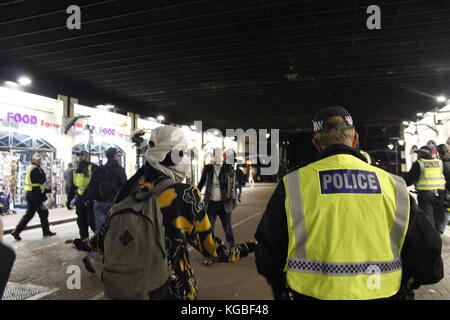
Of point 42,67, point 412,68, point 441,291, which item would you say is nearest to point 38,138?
point 42,67

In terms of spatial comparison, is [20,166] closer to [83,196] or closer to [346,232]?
[83,196]

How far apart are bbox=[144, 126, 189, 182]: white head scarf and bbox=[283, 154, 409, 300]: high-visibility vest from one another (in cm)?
74

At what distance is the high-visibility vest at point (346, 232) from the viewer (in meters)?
1.54

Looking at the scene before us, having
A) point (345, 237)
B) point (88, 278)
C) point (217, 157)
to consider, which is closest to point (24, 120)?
point (217, 157)

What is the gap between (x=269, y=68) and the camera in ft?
38.7

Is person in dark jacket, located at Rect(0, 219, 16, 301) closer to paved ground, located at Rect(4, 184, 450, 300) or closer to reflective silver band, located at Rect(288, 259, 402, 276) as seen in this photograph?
reflective silver band, located at Rect(288, 259, 402, 276)

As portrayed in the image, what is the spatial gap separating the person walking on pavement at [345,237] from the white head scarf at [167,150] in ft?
2.15

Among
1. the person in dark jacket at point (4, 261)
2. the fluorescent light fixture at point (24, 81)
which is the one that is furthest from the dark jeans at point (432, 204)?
the fluorescent light fixture at point (24, 81)

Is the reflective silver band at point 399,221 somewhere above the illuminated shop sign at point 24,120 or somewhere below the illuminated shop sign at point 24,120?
below

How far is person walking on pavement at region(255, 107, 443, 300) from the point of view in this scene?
1.55m

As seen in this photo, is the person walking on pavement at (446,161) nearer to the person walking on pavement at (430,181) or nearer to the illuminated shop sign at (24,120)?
the person walking on pavement at (430,181)

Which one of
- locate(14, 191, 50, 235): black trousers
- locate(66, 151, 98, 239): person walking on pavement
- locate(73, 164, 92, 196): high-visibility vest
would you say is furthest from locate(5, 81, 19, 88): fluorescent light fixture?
locate(73, 164, 92, 196): high-visibility vest

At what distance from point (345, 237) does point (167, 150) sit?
1.12 meters

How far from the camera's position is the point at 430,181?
6156 mm
